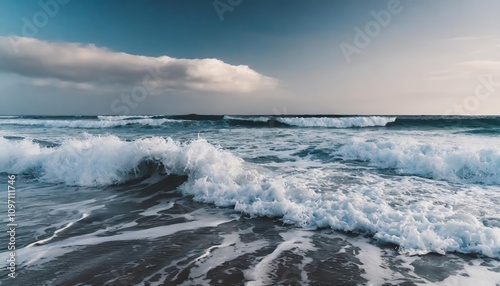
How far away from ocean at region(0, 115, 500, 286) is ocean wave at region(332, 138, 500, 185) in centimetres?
5

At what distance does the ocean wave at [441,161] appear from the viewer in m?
8.62

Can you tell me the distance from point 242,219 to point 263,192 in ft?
3.56

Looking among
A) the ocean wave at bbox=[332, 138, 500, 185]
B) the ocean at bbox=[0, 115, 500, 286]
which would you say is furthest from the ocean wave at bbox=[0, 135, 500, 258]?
the ocean wave at bbox=[332, 138, 500, 185]

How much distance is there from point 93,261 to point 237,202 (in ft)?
9.97

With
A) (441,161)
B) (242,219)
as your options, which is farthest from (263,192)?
(441,161)

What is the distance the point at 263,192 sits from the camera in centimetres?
658

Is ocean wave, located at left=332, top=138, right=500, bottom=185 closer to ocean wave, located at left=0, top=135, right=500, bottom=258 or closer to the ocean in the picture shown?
the ocean

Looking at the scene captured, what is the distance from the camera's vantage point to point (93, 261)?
3885 mm

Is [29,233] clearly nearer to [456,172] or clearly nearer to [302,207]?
[302,207]

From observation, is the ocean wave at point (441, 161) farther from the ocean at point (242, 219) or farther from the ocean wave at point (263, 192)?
the ocean wave at point (263, 192)

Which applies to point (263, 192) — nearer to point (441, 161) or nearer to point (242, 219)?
point (242, 219)

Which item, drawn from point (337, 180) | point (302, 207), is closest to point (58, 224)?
point (302, 207)

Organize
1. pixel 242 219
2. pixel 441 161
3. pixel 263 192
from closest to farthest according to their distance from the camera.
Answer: pixel 242 219, pixel 263 192, pixel 441 161

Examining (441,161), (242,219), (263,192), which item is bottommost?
(242,219)
